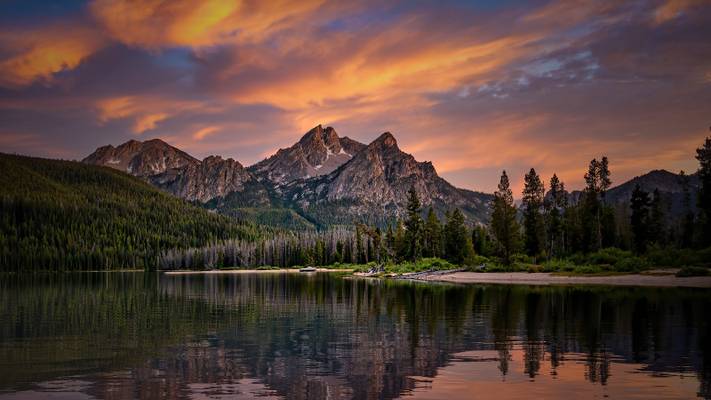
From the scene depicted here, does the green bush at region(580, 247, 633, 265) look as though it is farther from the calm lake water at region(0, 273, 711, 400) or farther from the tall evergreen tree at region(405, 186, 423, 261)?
the tall evergreen tree at region(405, 186, 423, 261)

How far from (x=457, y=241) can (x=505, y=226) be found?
107 feet

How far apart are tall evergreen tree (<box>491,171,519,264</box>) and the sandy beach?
767 cm

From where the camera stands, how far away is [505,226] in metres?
111

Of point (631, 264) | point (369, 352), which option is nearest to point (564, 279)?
point (631, 264)

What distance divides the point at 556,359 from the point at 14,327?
34.1m

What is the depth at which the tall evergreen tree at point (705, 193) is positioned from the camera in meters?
95.3

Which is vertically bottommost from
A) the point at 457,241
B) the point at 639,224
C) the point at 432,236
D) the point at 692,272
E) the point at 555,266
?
the point at 555,266

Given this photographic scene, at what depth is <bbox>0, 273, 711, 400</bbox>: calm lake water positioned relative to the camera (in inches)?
776

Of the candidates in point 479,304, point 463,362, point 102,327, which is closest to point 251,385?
point 463,362

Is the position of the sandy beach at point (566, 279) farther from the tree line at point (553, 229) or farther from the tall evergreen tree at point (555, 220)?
the tall evergreen tree at point (555, 220)

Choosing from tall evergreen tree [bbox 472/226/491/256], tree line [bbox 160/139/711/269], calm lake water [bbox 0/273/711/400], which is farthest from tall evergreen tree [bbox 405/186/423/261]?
calm lake water [bbox 0/273/711/400]

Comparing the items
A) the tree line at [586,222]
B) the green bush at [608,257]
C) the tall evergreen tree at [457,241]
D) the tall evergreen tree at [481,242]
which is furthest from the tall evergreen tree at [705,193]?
the tall evergreen tree at [481,242]

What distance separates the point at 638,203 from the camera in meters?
→ 112

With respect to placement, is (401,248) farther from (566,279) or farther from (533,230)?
(566,279)
